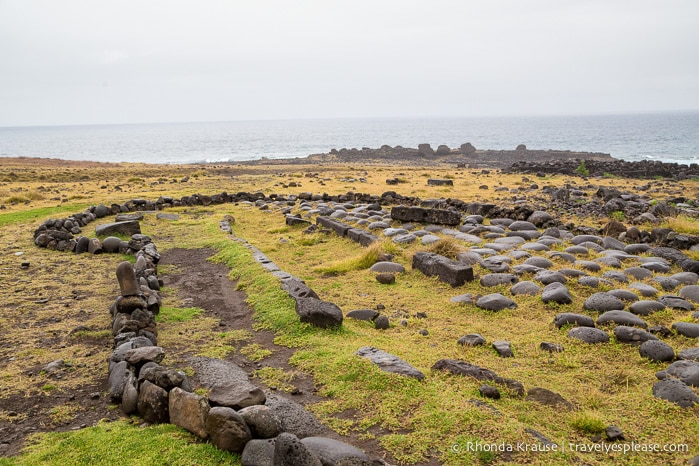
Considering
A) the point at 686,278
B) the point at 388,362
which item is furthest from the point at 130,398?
the point at 686,278

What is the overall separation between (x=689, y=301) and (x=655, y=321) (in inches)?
47.1

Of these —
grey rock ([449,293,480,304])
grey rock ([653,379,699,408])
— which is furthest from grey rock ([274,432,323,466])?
grey rock ([449,293,480,304])

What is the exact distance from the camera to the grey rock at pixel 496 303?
312 inches

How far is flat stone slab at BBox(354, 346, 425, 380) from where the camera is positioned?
5509 mm

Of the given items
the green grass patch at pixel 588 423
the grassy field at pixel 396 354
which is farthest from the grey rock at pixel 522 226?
the green grass patch at pixel 588 423

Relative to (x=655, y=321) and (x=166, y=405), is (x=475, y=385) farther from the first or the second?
(x=655, y=321)

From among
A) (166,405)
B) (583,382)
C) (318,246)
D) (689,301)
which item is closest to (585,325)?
(583,382)

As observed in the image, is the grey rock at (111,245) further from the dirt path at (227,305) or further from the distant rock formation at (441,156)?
the distant rock formation at (441,156)

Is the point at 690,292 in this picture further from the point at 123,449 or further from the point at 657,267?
the point at 123,449

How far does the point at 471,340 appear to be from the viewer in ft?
21.7

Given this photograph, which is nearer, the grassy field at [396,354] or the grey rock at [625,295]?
the grassy field at [396,354]

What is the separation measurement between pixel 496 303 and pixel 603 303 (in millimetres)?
1567

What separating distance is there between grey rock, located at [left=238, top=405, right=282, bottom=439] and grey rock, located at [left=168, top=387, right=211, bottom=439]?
14.8 inches

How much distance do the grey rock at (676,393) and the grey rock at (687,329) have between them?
5.63 feet
